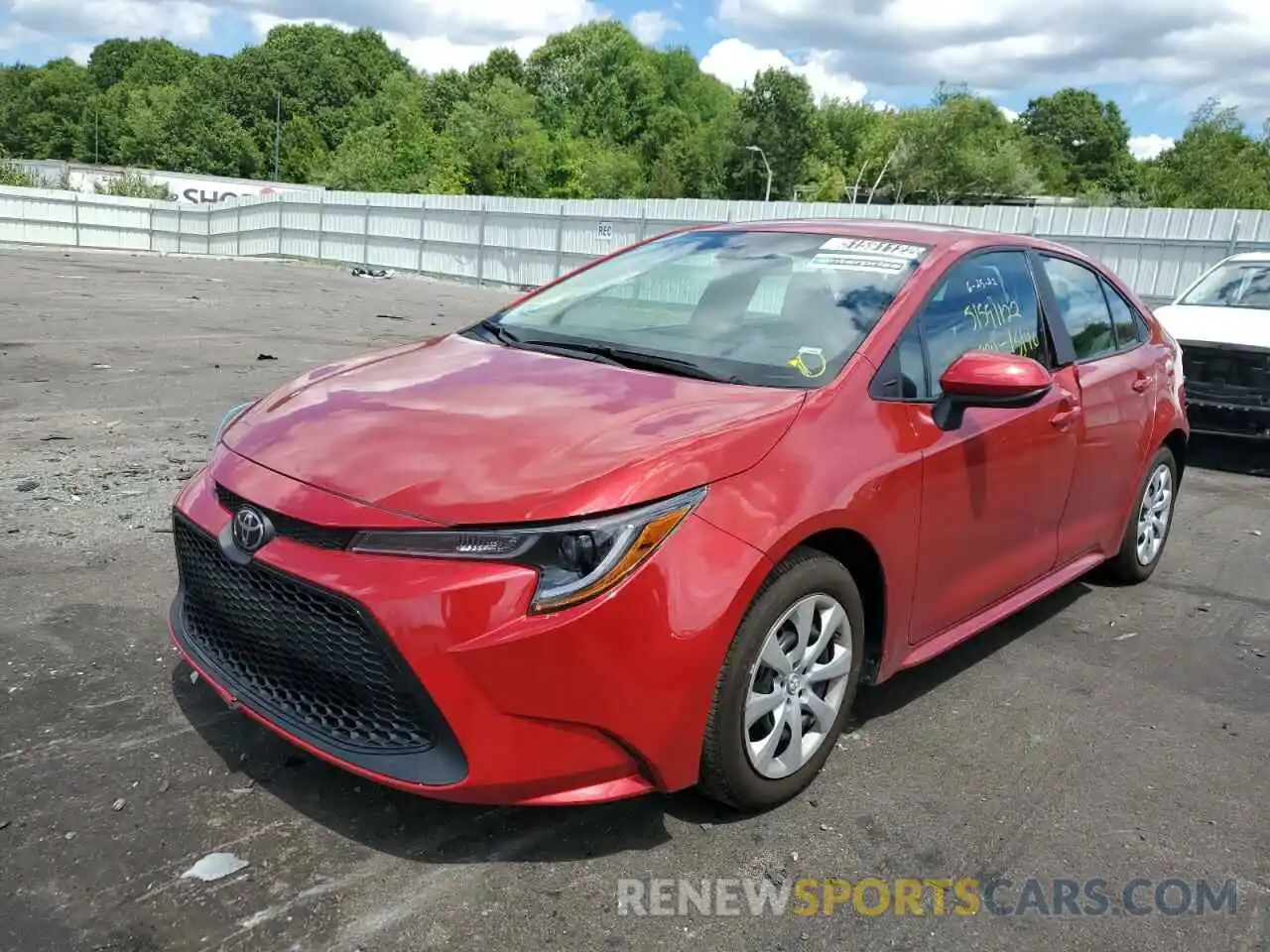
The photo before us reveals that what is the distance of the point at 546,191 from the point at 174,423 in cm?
5918

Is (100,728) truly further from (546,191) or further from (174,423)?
(546,191)

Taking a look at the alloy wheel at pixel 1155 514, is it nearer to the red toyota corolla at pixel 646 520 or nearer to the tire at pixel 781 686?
the red toyota corolla at pixel 646 520

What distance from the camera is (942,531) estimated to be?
11.3 feet

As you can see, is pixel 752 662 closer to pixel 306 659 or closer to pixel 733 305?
pixel 306 659

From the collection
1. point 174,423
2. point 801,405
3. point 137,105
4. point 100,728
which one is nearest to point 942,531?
point 801,405

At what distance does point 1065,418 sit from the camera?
4074 millimetres

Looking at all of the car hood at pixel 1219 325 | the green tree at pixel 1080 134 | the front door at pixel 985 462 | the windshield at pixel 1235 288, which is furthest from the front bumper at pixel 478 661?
the green tree at pixel 1080 134

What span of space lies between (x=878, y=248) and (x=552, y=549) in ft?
6.52

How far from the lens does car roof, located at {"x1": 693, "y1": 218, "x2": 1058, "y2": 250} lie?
392 centimetres

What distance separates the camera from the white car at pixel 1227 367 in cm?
808

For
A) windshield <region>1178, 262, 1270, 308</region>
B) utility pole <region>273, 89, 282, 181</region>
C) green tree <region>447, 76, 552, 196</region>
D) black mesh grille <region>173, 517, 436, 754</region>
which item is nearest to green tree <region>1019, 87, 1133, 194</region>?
green tree <region>447, 76, 552, 196</region>

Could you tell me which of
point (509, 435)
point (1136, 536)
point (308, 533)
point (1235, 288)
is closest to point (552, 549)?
point (509, 435)

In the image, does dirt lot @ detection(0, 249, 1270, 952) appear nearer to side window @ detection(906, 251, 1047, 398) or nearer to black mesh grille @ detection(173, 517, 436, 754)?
black mesh grille @ detection(173, 517, 436, 754)

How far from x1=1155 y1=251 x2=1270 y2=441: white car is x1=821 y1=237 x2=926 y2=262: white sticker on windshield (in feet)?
16.0
